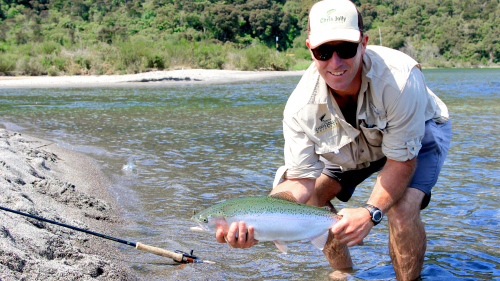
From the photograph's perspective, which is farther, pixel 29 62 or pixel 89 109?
pixel 29 62

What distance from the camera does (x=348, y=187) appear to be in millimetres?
3701

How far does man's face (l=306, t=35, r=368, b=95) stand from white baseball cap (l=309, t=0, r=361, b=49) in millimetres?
58

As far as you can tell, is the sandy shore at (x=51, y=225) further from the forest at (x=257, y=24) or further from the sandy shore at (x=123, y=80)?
the forest at (x=257, y=24)

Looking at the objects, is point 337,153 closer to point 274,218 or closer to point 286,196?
point 286,196

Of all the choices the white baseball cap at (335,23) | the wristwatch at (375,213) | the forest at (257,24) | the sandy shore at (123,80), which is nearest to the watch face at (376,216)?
the wristwatch at (375,213)

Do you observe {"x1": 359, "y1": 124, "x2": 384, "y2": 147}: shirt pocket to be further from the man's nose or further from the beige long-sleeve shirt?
the man's nose

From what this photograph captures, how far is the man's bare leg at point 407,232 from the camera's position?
10.0 ft

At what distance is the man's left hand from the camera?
263 cm

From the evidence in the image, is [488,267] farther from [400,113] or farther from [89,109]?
[89,109]

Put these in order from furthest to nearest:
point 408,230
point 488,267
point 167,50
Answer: point 167,50
point 488,267
point 408,230

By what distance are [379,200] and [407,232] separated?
0.49m

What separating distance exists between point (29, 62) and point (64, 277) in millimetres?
38441

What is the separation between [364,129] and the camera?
117 inches

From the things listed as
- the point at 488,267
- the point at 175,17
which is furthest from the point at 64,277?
the point at 175,17
